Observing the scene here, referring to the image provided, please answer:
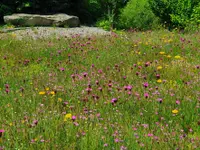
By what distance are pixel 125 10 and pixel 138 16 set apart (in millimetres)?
1291

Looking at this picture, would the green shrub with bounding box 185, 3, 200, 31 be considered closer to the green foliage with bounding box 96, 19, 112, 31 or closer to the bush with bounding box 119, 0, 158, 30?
the bush with bounding box 119, 0, 158, 30

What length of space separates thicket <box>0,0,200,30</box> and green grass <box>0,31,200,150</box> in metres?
7.42

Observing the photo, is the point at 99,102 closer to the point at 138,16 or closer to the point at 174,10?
the point at 174,10

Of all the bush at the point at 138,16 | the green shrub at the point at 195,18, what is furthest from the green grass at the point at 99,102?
the bush at the point at 138,16

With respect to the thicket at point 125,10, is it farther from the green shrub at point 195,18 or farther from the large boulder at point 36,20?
the large boulder at point 36,20

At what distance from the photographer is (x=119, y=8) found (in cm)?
1980

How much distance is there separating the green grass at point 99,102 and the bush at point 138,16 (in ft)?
29.9

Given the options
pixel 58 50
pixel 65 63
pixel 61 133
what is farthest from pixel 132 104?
pixel 58 50

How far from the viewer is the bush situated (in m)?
17.0

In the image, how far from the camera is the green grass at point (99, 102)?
132 inches

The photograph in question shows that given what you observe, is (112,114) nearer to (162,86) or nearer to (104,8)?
(162,86)

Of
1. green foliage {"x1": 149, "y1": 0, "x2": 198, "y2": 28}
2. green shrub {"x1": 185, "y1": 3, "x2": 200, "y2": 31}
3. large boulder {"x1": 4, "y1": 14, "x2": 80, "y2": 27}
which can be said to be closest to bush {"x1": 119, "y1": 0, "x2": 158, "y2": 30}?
green foliage {"x1": 149, "y1": 0, "x2": 198, "y2": 28}

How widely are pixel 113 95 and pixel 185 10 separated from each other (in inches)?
447

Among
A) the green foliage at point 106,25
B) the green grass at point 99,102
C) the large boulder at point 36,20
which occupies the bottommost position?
the green foliage at point 106,25
